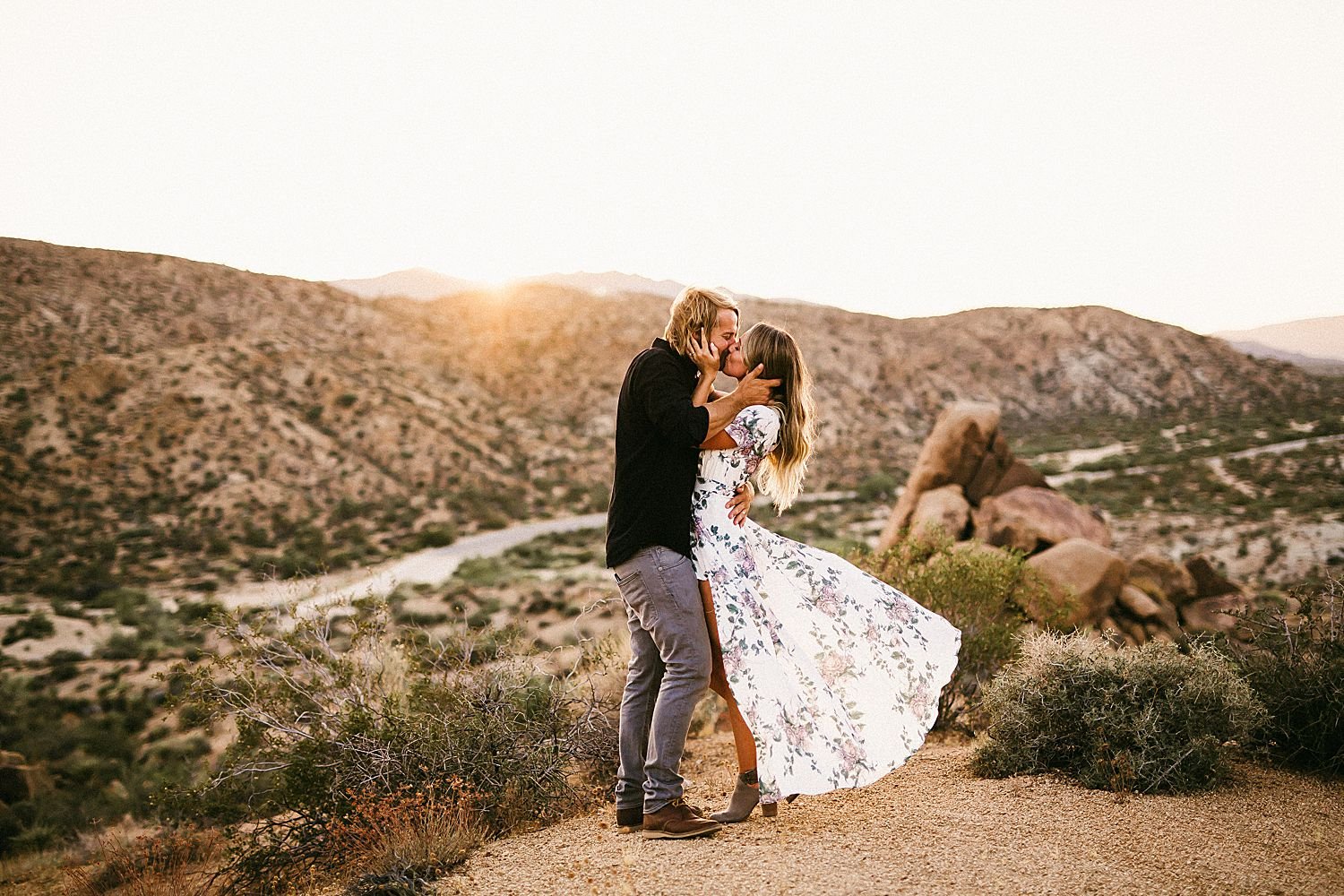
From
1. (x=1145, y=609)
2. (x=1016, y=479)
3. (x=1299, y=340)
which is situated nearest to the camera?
(x=1145, y=609)

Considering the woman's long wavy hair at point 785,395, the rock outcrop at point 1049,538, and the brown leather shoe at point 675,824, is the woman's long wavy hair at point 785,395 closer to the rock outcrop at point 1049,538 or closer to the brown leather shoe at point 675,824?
the brown leather shoe at point 675,824

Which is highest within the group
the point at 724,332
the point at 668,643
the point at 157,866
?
the point at 724,332

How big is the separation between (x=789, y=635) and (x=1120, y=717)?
2.00 metres

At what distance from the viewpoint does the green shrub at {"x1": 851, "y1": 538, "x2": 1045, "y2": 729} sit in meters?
7.34

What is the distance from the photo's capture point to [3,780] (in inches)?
388

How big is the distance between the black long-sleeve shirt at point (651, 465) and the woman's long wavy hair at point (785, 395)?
51 centimetres

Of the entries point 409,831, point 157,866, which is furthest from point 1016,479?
point 157,866

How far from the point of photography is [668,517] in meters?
4.15

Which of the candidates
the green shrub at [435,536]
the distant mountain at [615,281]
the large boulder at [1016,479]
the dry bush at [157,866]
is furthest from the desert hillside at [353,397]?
the distant mountain at [615,281]

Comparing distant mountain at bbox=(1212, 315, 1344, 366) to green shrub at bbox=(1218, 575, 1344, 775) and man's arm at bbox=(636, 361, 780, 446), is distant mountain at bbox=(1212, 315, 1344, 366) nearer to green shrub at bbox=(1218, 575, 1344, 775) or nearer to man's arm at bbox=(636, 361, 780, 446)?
green shrub at bbox=(1218, 575, 1344, 775)

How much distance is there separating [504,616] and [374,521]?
48.5 feet

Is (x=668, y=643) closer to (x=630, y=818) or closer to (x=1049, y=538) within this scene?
(x=630, y=818)

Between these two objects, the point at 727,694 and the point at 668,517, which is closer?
the point at 668,517

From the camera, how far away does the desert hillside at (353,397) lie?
2730cm
